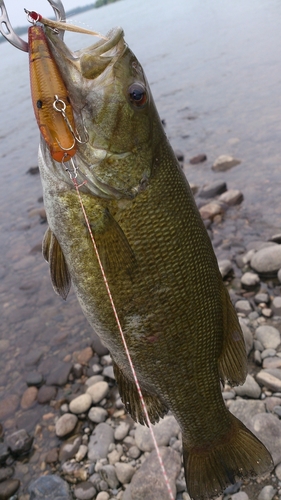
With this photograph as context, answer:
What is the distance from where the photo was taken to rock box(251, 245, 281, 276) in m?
5.87

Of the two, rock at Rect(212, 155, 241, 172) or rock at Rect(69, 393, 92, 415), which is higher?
rock at Rect(69, 393, 92, 415)

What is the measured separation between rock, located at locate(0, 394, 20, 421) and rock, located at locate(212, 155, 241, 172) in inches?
259

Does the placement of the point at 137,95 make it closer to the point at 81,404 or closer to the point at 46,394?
the point at 81,404

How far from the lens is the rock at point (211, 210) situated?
792 centimetres

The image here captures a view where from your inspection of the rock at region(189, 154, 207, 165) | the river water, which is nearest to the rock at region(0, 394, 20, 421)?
the river water

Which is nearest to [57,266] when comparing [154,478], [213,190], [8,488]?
[154,478]

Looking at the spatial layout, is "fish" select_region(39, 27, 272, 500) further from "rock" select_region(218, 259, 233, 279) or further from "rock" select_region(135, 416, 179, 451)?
"rock" select_region(218, 259, 233, 279)

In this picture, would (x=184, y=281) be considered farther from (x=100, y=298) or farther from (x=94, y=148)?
(x=94, y=148)

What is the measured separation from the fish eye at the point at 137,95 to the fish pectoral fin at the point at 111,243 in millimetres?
554

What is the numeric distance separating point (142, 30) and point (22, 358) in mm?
34544

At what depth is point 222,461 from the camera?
113 inches

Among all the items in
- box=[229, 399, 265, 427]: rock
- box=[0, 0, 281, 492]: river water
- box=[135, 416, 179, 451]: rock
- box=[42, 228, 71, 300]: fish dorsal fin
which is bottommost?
box=[0, 0, 281, 492]: river water

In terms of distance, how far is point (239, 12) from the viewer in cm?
3000

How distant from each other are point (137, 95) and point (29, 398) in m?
4.47
